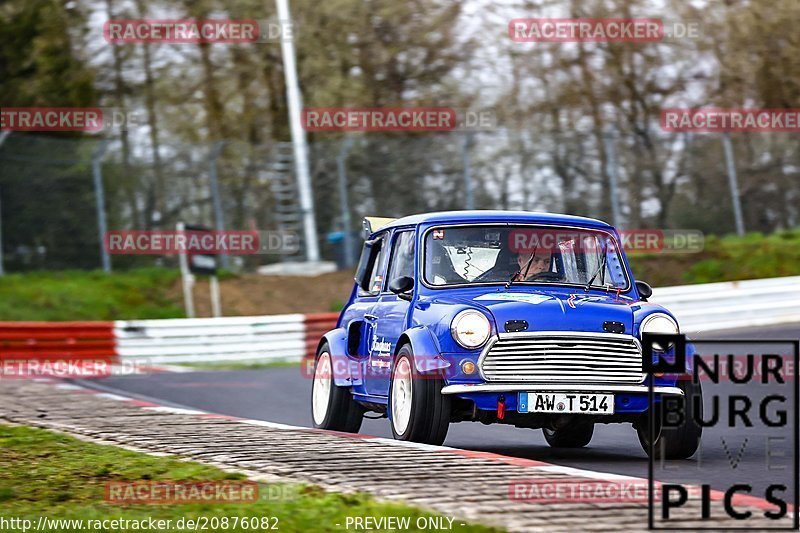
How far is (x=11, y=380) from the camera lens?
57.9 feet

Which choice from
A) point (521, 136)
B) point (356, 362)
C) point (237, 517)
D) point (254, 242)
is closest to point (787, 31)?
point (521, 136)

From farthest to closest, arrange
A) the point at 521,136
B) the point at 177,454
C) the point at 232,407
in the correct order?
1. the point at 521,136
2. the point at 232,407
3. the point at 177,454

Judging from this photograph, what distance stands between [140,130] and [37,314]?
32.5 ft

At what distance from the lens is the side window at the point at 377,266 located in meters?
10.9

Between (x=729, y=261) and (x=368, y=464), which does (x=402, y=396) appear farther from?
(x=729, y=261)

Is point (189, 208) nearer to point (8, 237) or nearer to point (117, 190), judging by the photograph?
point (117, 190)

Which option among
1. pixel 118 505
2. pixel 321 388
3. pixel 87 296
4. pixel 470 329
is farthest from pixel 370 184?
pixel 118 505

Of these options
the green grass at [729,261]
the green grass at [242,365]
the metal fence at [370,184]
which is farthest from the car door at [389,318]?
the green grass at [729,261]

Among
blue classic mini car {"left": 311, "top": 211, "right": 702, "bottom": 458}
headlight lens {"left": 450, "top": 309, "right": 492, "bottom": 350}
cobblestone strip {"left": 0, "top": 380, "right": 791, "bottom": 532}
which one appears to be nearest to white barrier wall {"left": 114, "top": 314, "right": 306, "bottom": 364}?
cobblestone strip {"left": 0, "top": 380, "right": 791, "bottom": 532}

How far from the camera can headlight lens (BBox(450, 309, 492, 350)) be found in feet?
29.3

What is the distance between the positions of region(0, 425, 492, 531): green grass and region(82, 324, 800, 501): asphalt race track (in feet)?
6.01

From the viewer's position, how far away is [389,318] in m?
10.1

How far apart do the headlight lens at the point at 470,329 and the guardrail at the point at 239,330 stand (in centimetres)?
1350

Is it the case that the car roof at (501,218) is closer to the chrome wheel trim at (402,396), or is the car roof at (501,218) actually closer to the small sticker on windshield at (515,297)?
the small sticker on windshield at (515,297)
